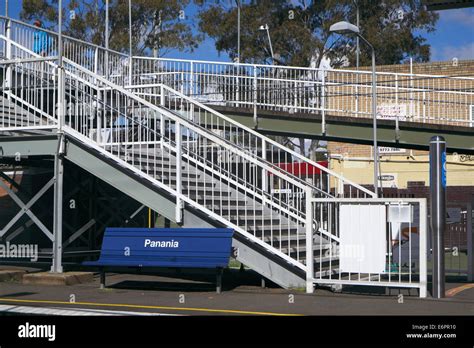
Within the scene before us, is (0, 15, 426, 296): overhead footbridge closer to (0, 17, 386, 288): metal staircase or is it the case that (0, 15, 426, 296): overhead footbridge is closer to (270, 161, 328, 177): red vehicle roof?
(0, 17, 386, 288): metal staircase

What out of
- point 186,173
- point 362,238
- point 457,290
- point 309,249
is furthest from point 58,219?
point 457,290

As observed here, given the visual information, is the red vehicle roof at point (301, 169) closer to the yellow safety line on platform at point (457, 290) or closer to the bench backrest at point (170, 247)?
the yellow safety line on platform at point (457, 290)

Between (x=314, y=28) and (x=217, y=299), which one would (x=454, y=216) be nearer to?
(x=217, y=299)

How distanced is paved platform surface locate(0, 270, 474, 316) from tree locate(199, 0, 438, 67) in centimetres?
2802

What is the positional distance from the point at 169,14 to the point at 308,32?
786 cm

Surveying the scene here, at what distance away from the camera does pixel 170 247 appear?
43.9 feet

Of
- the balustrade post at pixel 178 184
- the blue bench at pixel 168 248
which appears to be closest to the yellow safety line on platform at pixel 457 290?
the blue bench at pixel 168 248

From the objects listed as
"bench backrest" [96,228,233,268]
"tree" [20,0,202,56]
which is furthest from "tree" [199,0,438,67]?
"bench backrest" [96,228,233,268]

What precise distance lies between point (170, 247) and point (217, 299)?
5.68ft

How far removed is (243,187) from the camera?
14609 millimetres

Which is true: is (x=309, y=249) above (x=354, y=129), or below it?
below

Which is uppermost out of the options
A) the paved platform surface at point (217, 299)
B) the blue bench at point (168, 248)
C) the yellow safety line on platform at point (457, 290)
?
the blue bench at point (168, 248)

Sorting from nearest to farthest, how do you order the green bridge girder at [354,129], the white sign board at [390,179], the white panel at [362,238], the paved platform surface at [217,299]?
the paved platform surface at [217,299], the white panel at [362,238], the green bridge girder at [354,129], the white sign board at [390,179]

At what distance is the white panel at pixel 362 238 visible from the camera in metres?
12.3
